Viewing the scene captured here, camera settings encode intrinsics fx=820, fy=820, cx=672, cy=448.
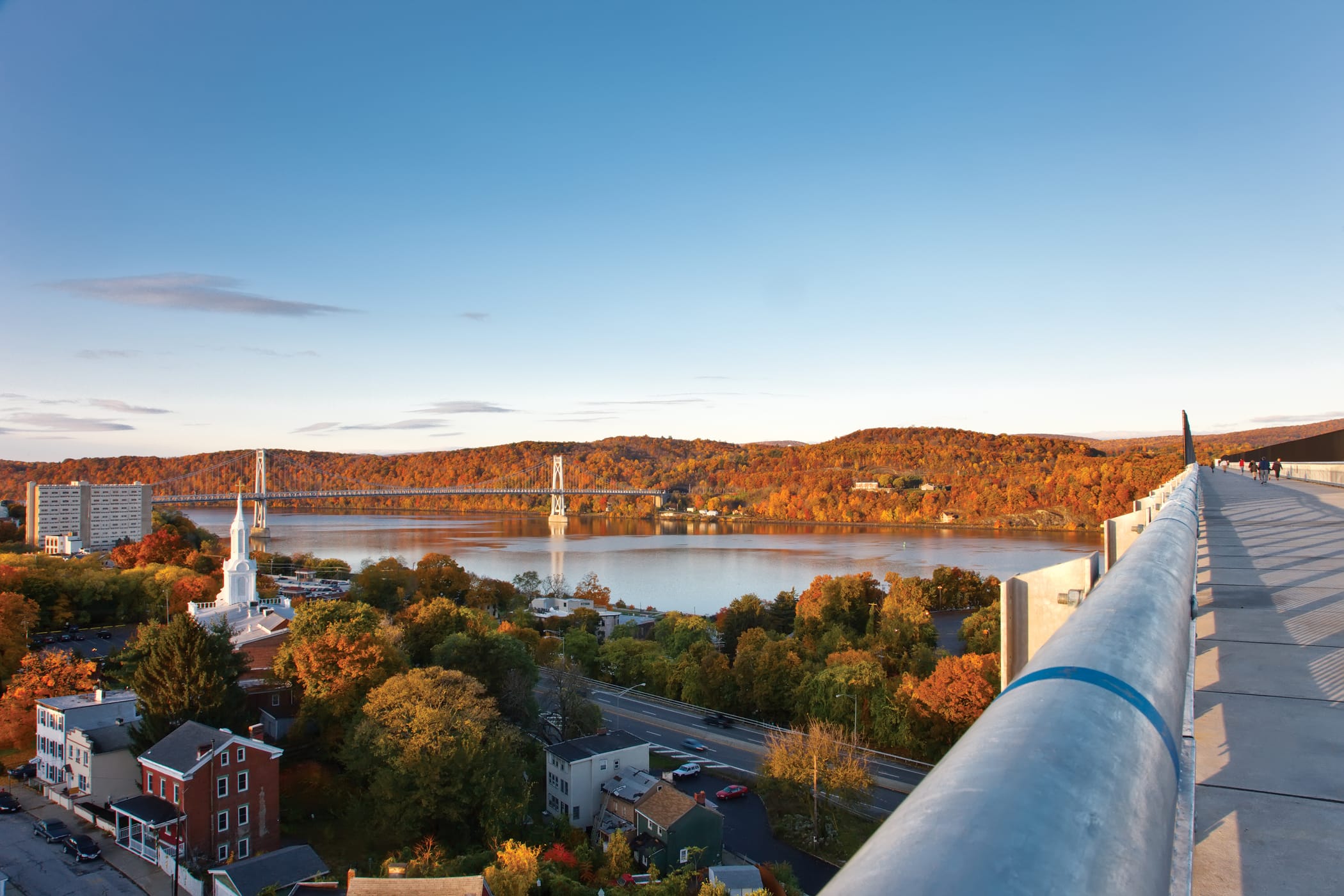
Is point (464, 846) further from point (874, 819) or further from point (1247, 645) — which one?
point (1247, 645)

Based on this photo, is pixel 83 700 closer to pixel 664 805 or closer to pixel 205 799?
pixel 205 799

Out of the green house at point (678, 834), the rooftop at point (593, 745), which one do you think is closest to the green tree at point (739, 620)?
the rooftop at point (593, 745)

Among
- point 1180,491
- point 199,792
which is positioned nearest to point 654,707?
point 199,792

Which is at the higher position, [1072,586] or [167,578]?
[1072,586]

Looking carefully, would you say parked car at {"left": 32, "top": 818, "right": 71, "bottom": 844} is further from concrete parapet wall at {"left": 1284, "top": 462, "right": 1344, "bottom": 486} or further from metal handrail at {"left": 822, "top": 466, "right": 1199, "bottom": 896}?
concrete parapet wall at {"left": 1284, "top": 462, "right": 1344, "bottom": 486}

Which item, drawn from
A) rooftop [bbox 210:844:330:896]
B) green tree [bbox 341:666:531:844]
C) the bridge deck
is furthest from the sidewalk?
the bridge deck

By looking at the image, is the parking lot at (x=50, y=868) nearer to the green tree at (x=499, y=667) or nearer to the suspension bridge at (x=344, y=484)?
the green tree at (x=499, y=667)
